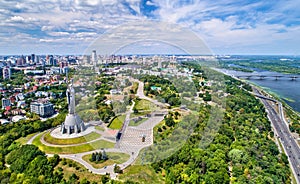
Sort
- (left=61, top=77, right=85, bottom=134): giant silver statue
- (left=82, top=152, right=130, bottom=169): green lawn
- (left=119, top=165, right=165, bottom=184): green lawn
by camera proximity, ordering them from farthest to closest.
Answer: (left=61, top=77, right=85, bottom=134): giant silver statue < (left=82, top=152, right=130, bottom=169): green lawn < (left=119, top=165, right=165, bottom=184): green lawn

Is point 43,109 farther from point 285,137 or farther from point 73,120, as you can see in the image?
point 285,137

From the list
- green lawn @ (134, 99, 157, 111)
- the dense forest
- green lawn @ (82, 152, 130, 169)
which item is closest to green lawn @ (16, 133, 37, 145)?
green lawn @ (82, 152, 130, 169)

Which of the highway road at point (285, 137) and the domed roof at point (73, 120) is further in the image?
the highway road at point (285, 137)

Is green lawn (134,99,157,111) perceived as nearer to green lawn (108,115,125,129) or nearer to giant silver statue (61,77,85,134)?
green lawn (108,115,125,129)

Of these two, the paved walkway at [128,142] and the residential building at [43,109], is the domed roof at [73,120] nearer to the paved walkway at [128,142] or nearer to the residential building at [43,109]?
the paved walkway at [128,142]

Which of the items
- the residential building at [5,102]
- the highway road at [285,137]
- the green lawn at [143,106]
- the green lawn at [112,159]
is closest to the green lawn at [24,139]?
the green lawn at [112,159]
